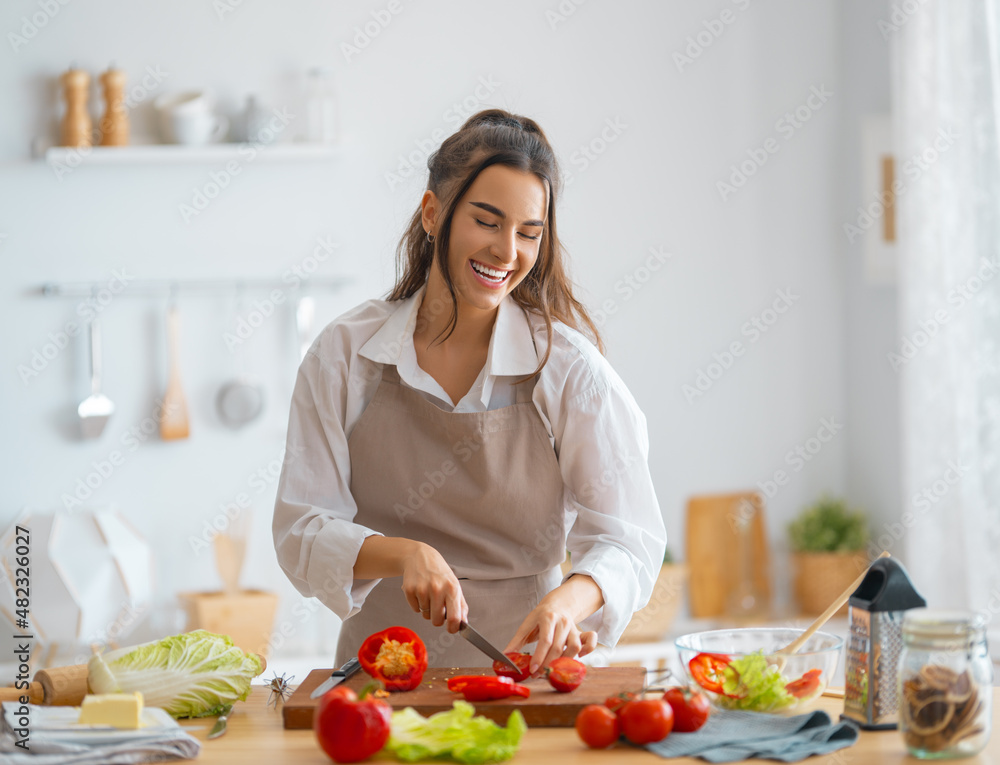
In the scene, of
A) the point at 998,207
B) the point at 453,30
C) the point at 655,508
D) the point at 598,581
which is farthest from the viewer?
the point at 453,30

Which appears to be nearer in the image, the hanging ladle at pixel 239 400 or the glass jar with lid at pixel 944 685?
the glass jar with lid at pixel 944 685

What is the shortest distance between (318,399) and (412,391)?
0.47ft

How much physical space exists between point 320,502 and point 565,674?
50 cm

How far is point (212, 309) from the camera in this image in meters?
3.14

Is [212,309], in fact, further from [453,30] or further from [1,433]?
[453,30]

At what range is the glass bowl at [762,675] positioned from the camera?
1.20m

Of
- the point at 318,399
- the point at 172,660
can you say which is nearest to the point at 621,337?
the point at 318,399

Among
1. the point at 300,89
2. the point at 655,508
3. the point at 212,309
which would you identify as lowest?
the point at 655,508

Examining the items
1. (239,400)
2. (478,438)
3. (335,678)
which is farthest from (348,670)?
(239,400)

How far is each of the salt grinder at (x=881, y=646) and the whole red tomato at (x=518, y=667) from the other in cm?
38

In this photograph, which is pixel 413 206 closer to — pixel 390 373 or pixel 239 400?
pixel 239 400

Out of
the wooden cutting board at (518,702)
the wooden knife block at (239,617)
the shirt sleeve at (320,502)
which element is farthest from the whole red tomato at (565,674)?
the wooden knife block at (239,617)

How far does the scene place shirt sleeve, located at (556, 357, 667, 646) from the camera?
1.50 m

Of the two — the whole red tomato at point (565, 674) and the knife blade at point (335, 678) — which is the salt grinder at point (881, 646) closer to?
the whole red tomato at point (565, 674)
